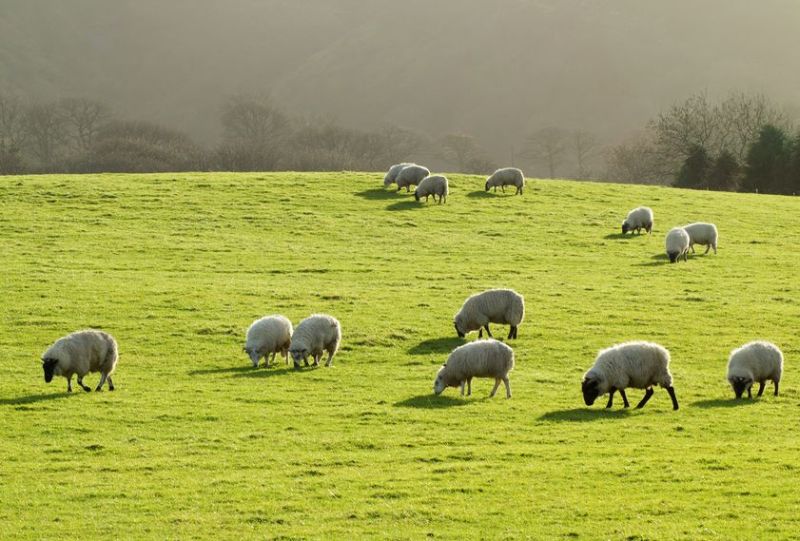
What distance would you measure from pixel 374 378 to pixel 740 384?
8039 millimetres

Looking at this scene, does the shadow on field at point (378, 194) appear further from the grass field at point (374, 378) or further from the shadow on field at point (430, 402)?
the shadow on field at point (430, 402)

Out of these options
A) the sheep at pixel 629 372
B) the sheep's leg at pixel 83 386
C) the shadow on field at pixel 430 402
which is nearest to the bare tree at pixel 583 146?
the shadow on field at pixel 430 402

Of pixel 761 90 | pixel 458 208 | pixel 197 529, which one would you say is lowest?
pixel 197 529

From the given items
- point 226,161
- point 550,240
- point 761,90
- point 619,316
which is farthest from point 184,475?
point 761,90

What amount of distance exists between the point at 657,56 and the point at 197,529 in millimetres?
195854

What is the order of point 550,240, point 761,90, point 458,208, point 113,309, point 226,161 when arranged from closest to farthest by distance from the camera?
point 113,309 → point 550,240 → point 458,208 → point 226,161 → point 761,90

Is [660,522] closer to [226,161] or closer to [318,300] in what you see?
[318,300]

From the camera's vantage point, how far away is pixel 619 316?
31.2 metres

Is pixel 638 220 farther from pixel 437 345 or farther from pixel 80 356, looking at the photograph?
pixel 80 356

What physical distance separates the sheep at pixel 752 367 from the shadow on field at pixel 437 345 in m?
7.62

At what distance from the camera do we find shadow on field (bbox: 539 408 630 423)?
19.8 meters

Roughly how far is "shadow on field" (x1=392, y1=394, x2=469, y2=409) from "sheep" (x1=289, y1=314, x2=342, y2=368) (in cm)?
398

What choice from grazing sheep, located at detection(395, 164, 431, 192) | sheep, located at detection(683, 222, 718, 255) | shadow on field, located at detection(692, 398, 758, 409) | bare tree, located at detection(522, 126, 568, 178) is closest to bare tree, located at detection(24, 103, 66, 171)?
bare tree, located at detection(522, 126, 568, 178)

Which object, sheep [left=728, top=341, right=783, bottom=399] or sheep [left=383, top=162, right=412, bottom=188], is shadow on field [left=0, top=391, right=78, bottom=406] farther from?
sheep [left=383, top=162, right=412, bottom=188]
